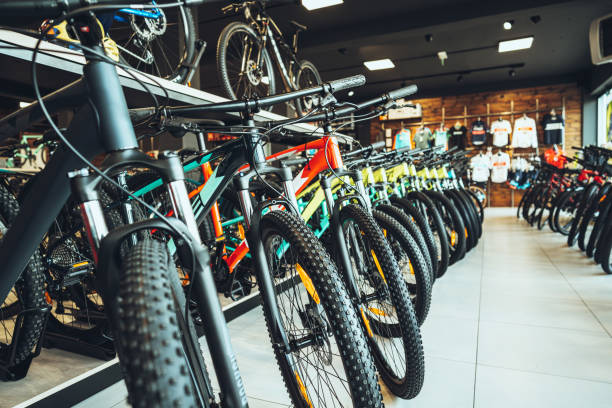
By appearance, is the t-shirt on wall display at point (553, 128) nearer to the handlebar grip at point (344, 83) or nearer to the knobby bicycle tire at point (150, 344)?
the handlebar grip at point (344, 83)

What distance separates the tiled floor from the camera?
1218mm

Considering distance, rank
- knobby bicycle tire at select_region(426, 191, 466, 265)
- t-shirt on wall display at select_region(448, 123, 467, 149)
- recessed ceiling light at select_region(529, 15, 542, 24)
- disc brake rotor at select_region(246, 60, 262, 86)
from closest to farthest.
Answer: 1. knobby bicycle tire at select_region(426, 191, 466, 265)
2. disc brake rotor at select_region(246, 60, 262, 86)
3. recessed ceiling light at select_region(529, 15, 542, 24)
4. t-shirt on wall display at select_region(448, 123, 467, 149)

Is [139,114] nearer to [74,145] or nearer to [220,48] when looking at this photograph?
[74,145]

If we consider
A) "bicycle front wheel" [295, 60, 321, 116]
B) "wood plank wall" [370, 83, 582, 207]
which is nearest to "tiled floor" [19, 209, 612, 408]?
"bicycle front wheel" [295, 60, 321, 116]

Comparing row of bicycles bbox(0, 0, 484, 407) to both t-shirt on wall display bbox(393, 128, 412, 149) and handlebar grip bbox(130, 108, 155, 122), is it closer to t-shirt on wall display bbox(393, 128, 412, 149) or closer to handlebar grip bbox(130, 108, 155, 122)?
handlebar grip bbox(130, 108, 155, 122)

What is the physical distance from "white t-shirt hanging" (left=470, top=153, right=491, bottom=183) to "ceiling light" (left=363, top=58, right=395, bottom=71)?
3.02m

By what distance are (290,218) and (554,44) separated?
24.9ft

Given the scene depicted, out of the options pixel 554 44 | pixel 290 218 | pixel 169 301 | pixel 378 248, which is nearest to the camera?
pixel 169 301

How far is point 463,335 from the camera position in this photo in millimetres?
1670

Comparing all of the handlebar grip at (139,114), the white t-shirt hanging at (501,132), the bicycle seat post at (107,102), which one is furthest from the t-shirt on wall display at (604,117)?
the bicycle seat post at (107,102)

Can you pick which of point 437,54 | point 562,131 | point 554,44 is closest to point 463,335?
point 437,54

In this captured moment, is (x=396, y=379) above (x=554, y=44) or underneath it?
underneath

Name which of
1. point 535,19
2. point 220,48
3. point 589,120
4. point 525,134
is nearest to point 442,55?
point 535,19

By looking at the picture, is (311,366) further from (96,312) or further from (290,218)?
(96,312)
